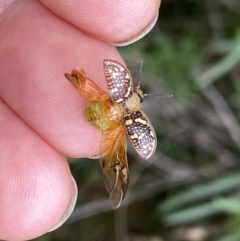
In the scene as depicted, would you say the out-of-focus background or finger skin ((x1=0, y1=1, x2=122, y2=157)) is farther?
the out-of-focus background

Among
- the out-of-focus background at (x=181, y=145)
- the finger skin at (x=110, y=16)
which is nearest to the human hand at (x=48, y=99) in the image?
the finger skin at (x=110, y=16)

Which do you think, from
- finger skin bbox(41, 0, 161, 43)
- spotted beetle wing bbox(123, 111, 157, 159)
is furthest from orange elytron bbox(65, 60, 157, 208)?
finger skin bbox(41, 0, 161, 43)

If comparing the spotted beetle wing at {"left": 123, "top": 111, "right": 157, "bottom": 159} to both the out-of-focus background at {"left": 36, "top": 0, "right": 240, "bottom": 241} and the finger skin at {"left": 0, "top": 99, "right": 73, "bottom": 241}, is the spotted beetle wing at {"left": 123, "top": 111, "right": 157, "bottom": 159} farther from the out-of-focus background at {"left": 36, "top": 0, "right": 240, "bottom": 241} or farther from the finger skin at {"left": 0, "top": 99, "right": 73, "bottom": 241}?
the out-of-focus background at {"left": 36, "top": 0, "right": 240, "bottom": 241}

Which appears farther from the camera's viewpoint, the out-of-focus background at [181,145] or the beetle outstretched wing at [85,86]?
the out-of-focus background at [181,145]

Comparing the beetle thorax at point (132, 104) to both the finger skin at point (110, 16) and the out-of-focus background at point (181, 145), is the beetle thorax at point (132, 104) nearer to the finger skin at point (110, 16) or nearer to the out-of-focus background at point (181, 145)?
the finger skin at point (110, 16)

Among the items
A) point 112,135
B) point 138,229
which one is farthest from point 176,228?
point 112,135
